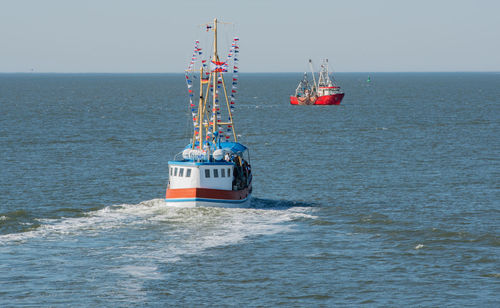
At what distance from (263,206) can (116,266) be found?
1991cm

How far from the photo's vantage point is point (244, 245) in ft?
148

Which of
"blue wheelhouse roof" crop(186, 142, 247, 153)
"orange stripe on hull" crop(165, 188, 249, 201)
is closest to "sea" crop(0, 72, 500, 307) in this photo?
"orange stripe on hull" crop(165, 188, 249, 201)

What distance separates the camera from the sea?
36.6 metres

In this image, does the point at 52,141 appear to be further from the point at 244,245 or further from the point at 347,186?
the point at 244,245

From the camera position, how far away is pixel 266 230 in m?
49.1

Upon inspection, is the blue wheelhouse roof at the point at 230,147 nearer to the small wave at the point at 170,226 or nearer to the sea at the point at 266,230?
the sea at the point at 266,230

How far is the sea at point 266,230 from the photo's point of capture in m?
36.6

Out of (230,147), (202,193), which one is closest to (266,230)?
(202,193)

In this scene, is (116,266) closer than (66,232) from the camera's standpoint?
Yes

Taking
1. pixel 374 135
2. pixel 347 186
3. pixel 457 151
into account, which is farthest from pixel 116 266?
pixel 374 135

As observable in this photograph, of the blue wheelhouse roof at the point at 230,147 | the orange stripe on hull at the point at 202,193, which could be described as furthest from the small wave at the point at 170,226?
the blue wheelhouse roof at the point at 230,147

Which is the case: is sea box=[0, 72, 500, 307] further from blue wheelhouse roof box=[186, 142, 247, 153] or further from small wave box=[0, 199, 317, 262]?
blue wheelhouse roof box=[186, 142, 247, 153]

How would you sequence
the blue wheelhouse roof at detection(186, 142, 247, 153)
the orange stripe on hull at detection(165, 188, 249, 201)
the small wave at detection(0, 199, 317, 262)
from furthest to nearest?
1. the blue wheelhouse roof at detection(186, 142, 247, 153)
2. the orange stripe on hull at detection(165, 188, 249, 201)
3. the small wave at detection(0, 199, 317, 262)

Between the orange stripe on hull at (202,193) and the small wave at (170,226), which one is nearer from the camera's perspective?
the small wave at (170,226)
